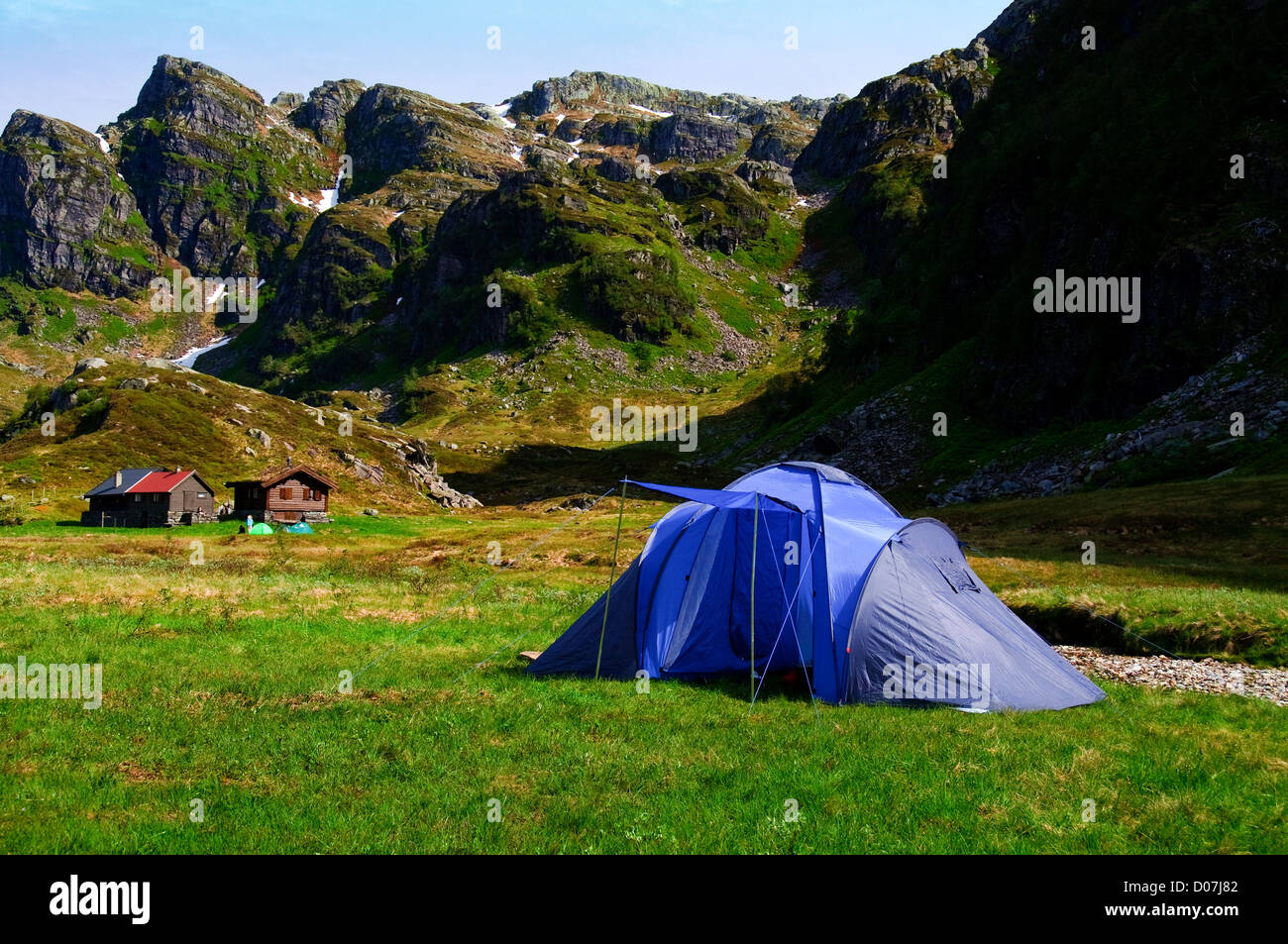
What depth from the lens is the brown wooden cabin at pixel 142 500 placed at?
69375mm

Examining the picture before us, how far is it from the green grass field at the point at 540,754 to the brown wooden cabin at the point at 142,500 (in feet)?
172

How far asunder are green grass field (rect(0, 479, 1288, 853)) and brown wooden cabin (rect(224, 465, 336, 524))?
51.6m

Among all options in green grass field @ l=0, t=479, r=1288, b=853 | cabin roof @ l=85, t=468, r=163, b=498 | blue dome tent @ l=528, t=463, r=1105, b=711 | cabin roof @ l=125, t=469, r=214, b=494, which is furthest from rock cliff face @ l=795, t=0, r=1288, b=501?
cabin roof @ l=85, t=468, r=163, b=498

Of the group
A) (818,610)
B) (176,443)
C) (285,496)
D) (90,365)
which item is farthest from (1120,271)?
(90,365)

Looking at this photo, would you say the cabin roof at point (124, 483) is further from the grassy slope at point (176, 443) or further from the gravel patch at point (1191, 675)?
the gravel patch at point (1191, 675)

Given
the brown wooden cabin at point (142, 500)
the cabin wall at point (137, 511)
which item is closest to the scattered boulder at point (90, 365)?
the brown wooden cabin at point (142, 500)

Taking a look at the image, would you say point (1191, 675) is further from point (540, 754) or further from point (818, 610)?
point (540, 754)

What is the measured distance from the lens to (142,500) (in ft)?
229

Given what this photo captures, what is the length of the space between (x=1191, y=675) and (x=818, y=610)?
853 centimetres

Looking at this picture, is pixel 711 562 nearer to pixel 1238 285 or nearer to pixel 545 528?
pixel 545 528

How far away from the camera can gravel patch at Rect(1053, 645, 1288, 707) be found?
1532 centimetres

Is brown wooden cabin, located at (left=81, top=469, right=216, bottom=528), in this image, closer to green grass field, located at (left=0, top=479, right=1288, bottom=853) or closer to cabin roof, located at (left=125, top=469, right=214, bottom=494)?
cabin roof, located at (left=125, top=469, right=214, bottom=494)

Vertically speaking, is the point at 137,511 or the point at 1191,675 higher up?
the point at 137,511
